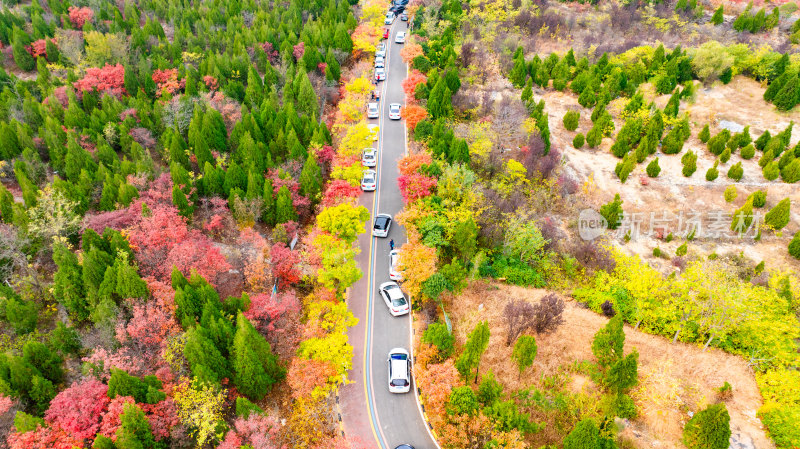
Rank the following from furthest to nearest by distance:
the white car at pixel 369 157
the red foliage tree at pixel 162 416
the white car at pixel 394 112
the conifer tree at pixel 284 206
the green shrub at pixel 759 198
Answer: the white car at pixel 394 112 < the white car at pixel 369 157 < the green shrub at pixel 759 198 < the conifer tree at pixel 284 206 < the red foliage tree at pixel 162 416

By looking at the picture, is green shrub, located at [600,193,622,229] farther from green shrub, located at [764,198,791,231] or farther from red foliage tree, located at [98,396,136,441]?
red foliage tree, located at [98,396,136,441]

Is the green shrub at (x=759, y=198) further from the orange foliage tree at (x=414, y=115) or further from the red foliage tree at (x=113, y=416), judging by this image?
the red foliage tree at (x=113, y=416)

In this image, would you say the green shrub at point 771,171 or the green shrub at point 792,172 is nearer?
the green shrub at point 792,172

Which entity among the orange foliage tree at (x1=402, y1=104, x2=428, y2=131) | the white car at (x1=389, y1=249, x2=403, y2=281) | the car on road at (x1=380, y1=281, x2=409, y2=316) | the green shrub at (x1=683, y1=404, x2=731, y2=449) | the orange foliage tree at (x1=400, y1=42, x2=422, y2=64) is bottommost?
the car on road at (x1=380, y1=281, x2=409, y2=316)

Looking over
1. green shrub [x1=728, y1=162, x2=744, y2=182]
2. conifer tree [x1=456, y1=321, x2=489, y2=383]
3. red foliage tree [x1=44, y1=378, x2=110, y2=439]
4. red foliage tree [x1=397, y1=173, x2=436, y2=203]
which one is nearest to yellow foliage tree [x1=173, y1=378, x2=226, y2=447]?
red foliage tree [x1=44, y1=378, x2=110, y2=439]

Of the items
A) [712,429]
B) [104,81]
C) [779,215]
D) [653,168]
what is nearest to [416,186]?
[712,429]

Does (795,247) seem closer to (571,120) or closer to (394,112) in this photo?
(571,120)

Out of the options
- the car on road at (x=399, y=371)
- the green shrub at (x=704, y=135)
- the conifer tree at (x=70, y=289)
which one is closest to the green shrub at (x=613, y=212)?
the green shrub at (x=704, y=135)
